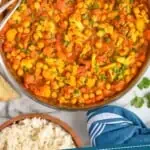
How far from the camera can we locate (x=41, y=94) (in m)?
1.80

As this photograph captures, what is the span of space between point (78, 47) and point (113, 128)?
31 cm

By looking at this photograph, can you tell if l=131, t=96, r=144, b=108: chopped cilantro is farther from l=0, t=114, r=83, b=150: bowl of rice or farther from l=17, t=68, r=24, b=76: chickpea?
l=17, t=68, r=24, b=76: chickpea

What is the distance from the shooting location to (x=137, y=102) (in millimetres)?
1927

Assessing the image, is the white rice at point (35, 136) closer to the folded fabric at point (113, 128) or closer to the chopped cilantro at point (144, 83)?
the folded fabric at point (113, 128)

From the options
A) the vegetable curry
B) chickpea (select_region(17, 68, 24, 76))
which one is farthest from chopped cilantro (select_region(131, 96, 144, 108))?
chickpea (select_region(17, 68, 24, 76))

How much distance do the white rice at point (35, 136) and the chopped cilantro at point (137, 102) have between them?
272 mm

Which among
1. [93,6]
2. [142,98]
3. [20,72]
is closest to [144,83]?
[142,98]

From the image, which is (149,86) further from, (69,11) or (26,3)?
(26,3)

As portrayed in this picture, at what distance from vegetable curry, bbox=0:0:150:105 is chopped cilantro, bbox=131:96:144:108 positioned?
0.16 metres

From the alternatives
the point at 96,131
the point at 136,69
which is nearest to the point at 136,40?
the point at 136,69

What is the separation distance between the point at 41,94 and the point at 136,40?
1.21 ft

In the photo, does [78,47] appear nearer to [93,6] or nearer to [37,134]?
[93,6]

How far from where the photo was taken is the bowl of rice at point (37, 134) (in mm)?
1839

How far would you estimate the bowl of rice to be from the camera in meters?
1.84
